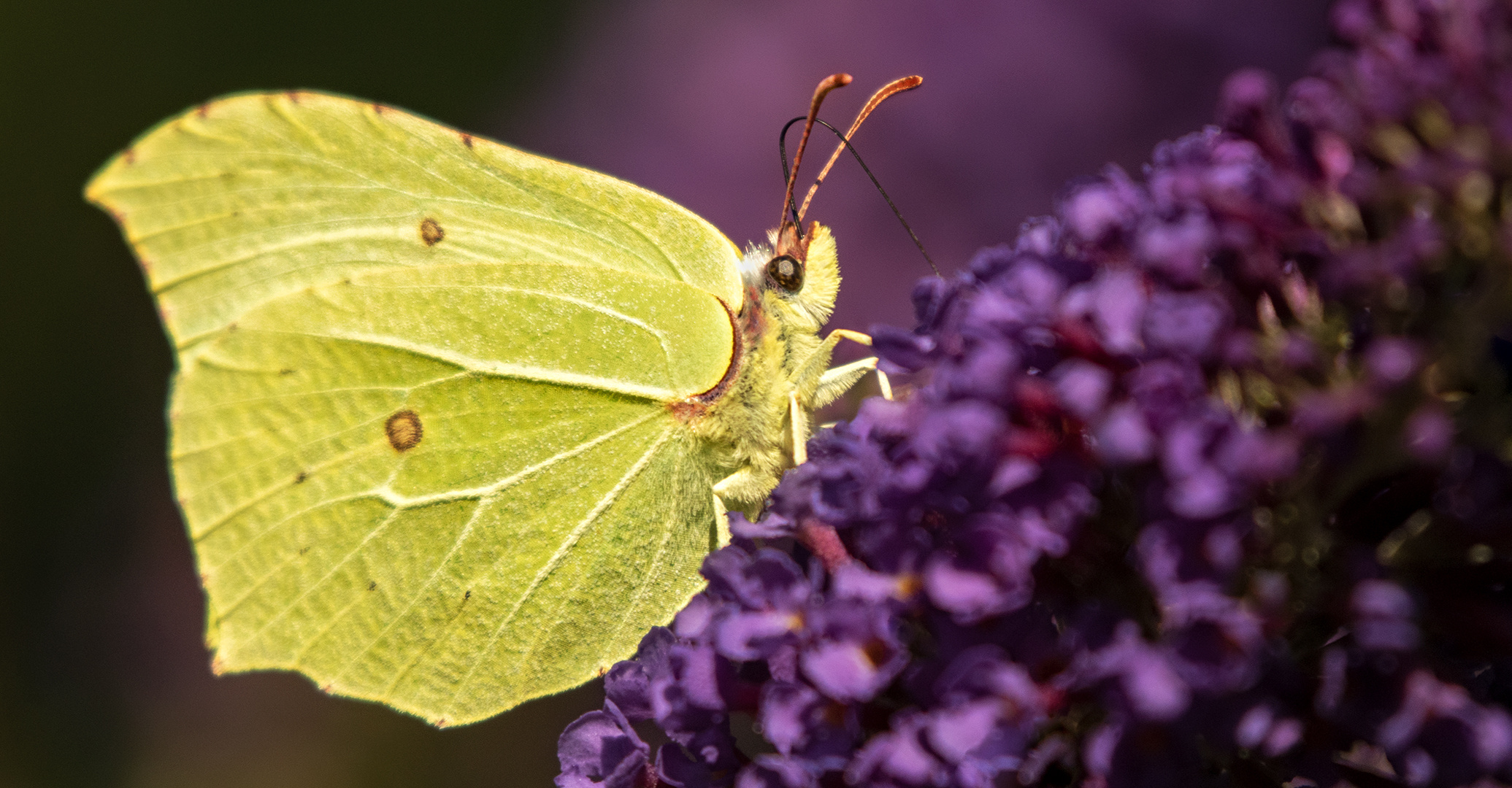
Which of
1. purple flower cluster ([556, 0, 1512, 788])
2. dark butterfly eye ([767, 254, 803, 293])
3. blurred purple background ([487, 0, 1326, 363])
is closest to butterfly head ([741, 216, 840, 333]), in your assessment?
dark butterfly eye ([767, 254, 803, 293])

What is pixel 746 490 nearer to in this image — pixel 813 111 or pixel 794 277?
pixel 794 277

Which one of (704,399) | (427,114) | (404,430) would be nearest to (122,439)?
(427,114)

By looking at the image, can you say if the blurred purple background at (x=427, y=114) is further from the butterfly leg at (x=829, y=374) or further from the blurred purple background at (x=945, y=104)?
the butterfly leg at (x=829, y=374)

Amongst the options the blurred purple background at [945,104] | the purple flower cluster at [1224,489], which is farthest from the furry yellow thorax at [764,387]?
the blurred purple background at [945,104]

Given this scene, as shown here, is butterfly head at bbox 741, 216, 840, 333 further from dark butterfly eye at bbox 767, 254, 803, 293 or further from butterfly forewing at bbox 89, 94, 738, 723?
butterfly forewing at bbox 89, 94, 738, 723

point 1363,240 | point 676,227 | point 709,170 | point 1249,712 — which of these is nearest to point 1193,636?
point 1249,712

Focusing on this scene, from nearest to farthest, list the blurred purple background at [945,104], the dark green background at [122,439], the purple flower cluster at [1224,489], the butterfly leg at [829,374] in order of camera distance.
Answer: the purple flower cluster at [1224,489]
the butterfly leg at [829,374]
the blurred purple background at [945,104]
the dark green background at [122,439]

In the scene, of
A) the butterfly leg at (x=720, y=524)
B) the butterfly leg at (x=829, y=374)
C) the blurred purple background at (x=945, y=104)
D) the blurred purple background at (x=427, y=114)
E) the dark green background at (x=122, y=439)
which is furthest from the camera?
the dark green background at (x=122, y=439)

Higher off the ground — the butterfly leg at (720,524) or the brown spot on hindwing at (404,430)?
the brown spot on hindwing at (404,430)
